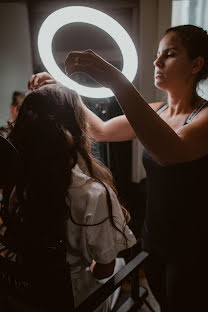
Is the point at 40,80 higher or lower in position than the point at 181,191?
higher

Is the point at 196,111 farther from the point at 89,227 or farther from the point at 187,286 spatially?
the point at 187,286

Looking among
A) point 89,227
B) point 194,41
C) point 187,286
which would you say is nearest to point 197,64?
point 194,41

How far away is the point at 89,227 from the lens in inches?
32.9

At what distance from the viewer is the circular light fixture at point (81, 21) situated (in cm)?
72

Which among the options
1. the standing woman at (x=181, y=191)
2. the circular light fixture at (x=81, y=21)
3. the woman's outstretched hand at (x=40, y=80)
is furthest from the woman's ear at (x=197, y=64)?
the woman's outstretched hand at (x=40, y=80)

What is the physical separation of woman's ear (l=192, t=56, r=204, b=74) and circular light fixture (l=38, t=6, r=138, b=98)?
0.99ft

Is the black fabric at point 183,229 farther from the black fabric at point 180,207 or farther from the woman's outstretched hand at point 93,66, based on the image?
the woman's outstretched hand at point 93,66

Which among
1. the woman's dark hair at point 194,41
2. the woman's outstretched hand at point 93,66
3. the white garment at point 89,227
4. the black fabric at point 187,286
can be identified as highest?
the woman's dark hair at point 194,41

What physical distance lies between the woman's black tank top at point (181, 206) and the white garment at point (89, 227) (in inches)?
8.0

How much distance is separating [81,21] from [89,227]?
66cm

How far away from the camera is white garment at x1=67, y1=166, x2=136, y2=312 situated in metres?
0.83

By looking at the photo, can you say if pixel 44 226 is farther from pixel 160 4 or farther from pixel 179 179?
pixel 160 4

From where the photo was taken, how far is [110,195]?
2.86ft

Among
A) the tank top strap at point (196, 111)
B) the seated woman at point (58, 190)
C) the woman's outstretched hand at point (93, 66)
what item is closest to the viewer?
the woman's outstretched hand at point (93, 66)
